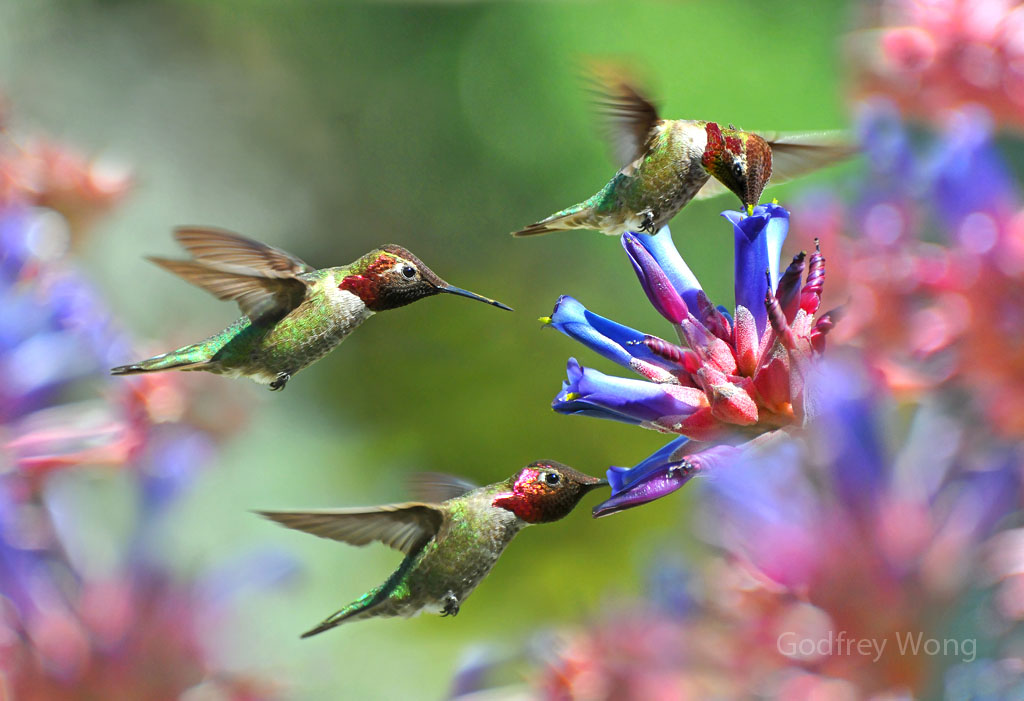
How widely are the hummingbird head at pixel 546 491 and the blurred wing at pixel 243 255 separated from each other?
0.44 feet

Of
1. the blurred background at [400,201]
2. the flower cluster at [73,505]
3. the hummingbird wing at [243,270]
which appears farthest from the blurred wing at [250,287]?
the blurred background at [400,201]

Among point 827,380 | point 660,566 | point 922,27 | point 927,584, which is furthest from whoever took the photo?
point 922,27

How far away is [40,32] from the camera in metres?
3.13

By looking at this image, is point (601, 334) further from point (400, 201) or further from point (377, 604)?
point (400, 201)

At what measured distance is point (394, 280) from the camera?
33 cm

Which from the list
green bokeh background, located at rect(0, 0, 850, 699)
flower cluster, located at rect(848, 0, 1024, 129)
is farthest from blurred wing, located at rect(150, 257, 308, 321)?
green bokeh background, located at rect(0, 0, 850, 699)

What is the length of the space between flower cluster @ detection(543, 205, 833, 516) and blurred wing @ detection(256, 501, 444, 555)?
0.09 metres

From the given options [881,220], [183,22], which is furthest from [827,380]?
[183,22]

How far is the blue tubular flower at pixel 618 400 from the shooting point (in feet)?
0.88

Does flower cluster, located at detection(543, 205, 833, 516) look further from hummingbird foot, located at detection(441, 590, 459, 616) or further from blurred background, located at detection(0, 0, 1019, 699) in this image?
blurred background, located at detection(0, 0, 1019, 699)

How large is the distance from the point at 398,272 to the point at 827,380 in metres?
0.13

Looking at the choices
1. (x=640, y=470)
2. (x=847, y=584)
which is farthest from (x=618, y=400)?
(x=847, y=584)

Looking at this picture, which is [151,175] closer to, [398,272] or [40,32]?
[40,32]

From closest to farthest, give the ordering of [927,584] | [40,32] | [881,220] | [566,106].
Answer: [927,584], [881,220], [566,106], [40,32]
